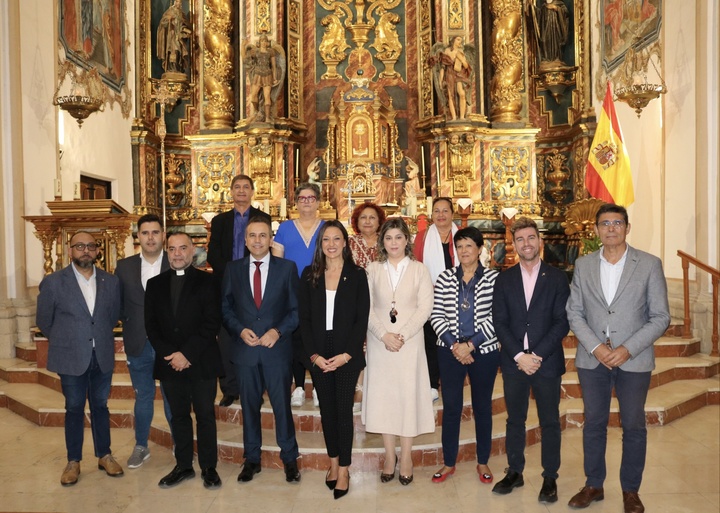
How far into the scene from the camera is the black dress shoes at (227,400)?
17.8ft

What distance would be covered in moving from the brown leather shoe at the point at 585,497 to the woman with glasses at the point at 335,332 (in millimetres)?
1377

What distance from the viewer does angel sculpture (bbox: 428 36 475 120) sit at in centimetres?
1141

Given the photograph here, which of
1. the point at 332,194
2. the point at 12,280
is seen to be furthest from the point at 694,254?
the point at 12,280

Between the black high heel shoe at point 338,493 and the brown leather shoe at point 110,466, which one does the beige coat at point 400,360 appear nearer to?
the black high heel shoe at point 338,493

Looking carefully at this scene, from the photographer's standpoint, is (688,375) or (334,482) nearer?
(334,482)

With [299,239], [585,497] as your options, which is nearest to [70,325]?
[299,239]

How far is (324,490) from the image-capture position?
432 cm

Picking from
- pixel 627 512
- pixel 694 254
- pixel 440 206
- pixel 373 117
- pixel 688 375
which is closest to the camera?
pixel 627 512

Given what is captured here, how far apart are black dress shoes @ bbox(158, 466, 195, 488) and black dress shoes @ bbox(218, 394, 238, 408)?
0.93 metres

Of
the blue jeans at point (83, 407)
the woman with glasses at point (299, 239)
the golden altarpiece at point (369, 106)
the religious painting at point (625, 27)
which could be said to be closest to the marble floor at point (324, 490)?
the blue jeans at point (83, 407)

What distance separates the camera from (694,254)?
7.57 metres

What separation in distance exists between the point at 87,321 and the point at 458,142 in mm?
8207

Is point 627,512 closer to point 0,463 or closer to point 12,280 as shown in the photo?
point 0,463

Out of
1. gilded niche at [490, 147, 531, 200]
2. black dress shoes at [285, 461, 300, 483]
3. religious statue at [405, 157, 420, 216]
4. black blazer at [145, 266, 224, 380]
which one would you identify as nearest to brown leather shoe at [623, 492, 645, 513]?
black dress shoes at [285, 461, 300, 483]
